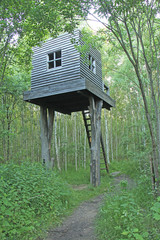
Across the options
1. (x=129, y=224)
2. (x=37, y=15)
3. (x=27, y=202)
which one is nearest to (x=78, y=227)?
(x=27, y=202)

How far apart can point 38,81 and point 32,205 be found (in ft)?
17.7

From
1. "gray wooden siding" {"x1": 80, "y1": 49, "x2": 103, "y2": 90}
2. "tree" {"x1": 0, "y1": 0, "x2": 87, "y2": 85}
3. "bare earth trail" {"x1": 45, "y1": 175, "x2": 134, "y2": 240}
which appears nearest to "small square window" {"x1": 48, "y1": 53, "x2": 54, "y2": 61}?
"gray wooden siding" {"x1": 80, "y1": 49, "x2": 103, "y2": 90}

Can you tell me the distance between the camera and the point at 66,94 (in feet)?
24.0

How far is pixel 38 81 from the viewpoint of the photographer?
25.7 feet

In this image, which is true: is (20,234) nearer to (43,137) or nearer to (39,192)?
(39,192)

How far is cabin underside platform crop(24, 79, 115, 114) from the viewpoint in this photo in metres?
6.70

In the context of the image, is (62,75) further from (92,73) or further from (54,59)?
(92,73)

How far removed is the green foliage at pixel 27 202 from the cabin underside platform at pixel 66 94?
3071 millimetres

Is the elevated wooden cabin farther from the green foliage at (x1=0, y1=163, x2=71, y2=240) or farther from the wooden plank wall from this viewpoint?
the green foliage at (x1=0, y1=163, x2=71, y2=240)

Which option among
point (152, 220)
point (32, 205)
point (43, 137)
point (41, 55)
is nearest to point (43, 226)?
point (32, 205)

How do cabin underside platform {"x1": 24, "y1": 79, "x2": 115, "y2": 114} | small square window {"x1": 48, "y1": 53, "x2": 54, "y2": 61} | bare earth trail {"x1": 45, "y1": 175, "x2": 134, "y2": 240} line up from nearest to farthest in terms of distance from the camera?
bare earth trail {"x1": 45, "y1": 175, "x2": 134, "y2": 240}, cabin underside platform {"x1": 24, "y1": 79, "x2": 115, "y2": 114}, small square window {"x1": 48, "y1": 53, "x2": 54, "y2": 61}

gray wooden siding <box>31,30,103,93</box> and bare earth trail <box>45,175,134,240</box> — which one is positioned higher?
gray wooden siding <box>31,30,103,93</box>

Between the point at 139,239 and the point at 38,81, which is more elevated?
the point at 38,81

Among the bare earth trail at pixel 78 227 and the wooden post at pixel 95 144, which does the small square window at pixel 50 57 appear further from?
the bare earth trail at pixel 78 227
